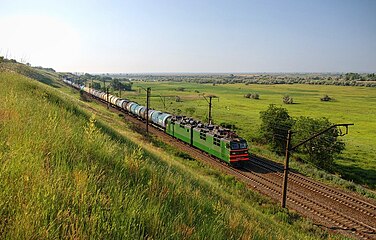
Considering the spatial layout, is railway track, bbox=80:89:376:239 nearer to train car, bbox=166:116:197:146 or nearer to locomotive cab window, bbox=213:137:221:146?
locomotive cab window, bbox=213:137:221:146

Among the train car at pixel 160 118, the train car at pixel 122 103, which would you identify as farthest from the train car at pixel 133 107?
the train car at pixel 160 118

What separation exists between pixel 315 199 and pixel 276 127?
1862 cm

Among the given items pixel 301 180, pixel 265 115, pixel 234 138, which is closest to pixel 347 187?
pixel 301 180

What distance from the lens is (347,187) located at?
83.1 feet

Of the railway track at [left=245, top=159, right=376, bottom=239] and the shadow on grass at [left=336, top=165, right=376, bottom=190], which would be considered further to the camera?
the shadow on grass at [left=336, top=165, right=376, bottom=190]

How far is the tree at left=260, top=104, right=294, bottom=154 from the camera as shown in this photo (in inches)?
1524

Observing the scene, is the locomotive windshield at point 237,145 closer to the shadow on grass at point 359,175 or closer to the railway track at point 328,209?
the railway track at point 328,209

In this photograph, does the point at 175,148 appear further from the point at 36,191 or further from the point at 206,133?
the point at 36,191

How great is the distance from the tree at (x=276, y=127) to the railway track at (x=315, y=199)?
7.84 meters

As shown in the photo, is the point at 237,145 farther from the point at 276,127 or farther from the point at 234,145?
the point at 276,127

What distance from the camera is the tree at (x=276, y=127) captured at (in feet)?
127

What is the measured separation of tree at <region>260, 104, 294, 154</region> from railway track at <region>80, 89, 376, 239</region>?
7.84 m

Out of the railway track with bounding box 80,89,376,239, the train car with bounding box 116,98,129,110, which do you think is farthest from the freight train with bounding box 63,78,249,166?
the train car with bounding box 116,98,129,110

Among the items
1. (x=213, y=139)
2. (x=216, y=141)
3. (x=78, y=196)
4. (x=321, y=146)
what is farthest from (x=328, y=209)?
(x=78, y=196)
